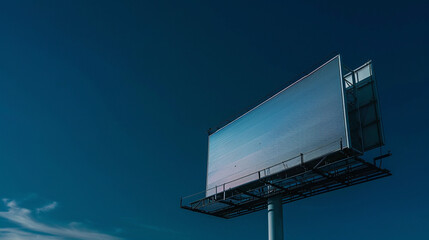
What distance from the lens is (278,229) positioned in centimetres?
1966

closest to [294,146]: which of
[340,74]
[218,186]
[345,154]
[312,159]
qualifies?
[312,159]

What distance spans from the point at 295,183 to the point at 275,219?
2.53 metres

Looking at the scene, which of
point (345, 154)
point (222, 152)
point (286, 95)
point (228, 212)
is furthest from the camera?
point (222, 152)

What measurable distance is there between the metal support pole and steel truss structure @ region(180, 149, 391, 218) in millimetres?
441

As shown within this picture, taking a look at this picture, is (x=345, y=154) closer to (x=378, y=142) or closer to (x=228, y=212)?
(x=378, y=142)

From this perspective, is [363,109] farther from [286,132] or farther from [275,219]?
[275,219]

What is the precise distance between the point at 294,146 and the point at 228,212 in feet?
26.1

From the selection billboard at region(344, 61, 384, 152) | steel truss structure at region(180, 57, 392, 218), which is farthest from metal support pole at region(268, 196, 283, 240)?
billboard at region(344, 61, 384, 152)

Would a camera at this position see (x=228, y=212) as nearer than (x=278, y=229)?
No

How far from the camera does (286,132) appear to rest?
20.8 metres

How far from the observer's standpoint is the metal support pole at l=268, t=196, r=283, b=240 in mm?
19531

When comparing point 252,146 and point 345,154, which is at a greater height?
point 252,146

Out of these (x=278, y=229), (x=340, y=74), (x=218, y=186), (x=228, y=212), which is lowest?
(x=278, y=229)

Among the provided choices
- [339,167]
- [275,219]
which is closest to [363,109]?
[339,167]
